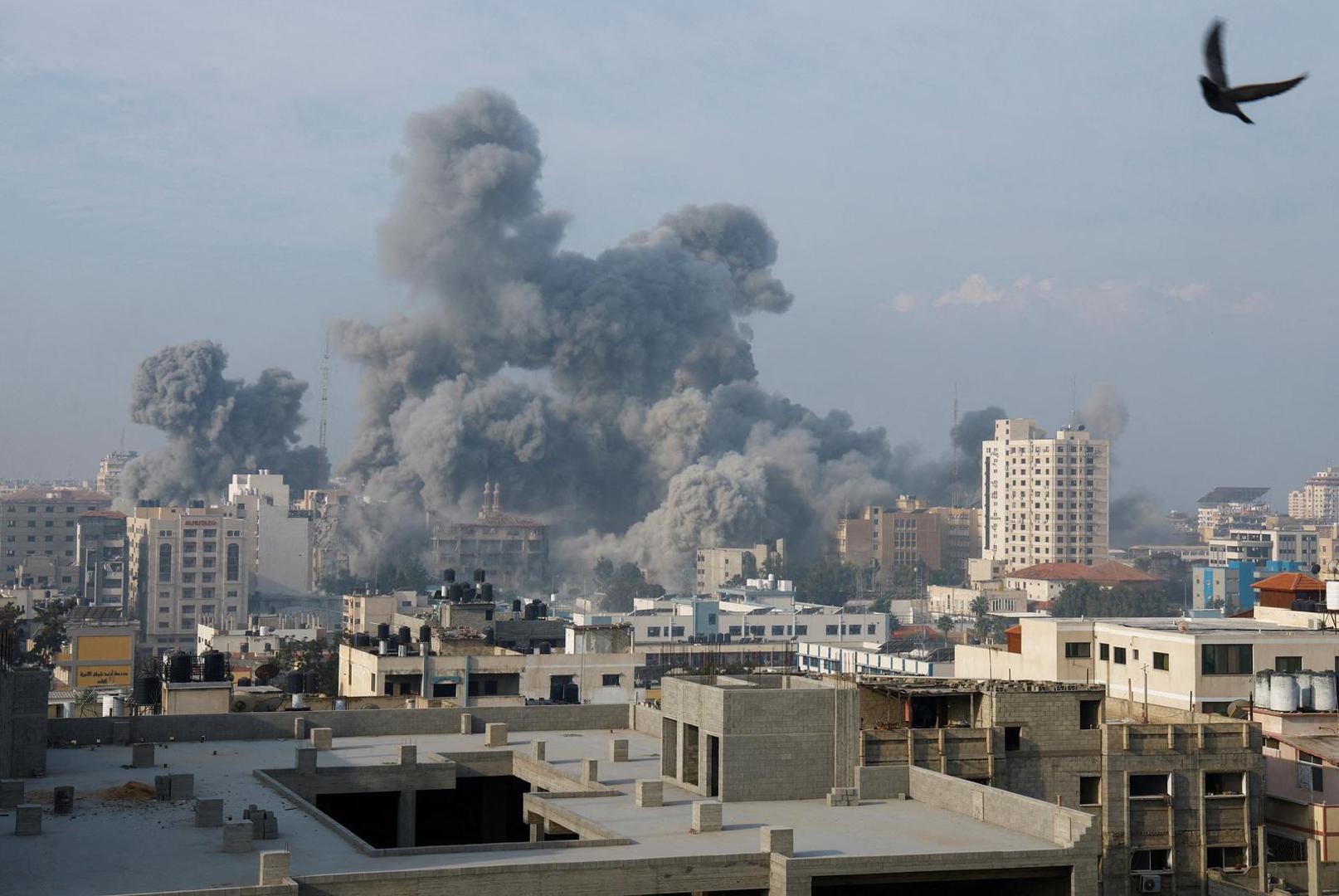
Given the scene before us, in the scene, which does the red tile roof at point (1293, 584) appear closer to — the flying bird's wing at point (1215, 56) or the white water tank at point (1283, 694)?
the white water tank at point (1283, 694)

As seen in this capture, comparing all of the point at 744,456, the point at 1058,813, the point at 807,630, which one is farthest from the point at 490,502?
the point at 1058,813

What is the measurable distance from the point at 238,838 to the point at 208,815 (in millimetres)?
1761

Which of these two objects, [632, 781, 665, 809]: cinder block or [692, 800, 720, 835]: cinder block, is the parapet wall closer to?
[632, 781, 665, 809]: cinder block

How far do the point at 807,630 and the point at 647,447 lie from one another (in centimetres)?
5727

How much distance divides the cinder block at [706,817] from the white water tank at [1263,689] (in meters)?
12.4

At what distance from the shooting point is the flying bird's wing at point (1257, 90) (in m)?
10.5

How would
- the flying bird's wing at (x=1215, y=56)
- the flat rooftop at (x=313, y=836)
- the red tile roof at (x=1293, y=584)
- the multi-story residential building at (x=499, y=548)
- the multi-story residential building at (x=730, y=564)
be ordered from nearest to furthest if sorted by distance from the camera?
1. the flying bird's wing at (x=1215, y=56)
2. the flat rooftop at (x=313, y=836)
3. the red tile roof at (x=1293, y=584)
4. the multi-story residential building at (x=730, y=564)
5. the multi-story residential building at (x=499, y=548)

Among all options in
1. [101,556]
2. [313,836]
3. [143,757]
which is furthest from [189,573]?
[313,836]

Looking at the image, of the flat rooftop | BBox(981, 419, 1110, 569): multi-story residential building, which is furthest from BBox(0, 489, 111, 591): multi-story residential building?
the flat rooftop

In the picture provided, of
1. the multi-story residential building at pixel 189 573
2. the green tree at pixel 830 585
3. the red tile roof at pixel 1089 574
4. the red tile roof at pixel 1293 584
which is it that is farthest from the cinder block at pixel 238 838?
the green tree at pixel 830 585

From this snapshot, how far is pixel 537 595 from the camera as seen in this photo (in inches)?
5335

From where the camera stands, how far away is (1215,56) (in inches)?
416

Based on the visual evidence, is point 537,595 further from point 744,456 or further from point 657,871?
point 657,871

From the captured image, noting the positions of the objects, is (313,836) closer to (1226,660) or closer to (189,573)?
(1226,660)
